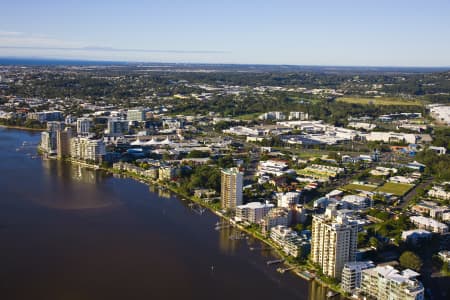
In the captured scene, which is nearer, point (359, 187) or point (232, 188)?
point (232, 188)

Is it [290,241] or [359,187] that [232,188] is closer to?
[290,241]

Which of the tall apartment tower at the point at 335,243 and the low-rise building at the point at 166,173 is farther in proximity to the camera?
the low-rise building at the point at 166,173

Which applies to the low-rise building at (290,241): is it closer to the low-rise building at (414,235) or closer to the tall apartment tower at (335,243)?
the tall apartment tower at (335,243)

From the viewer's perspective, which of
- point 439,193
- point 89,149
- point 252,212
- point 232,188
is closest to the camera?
point 252,212

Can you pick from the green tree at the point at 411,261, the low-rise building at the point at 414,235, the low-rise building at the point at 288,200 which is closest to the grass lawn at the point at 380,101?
the low-rise building at the point at 288,200

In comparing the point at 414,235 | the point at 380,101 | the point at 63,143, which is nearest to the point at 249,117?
the point at 380,101

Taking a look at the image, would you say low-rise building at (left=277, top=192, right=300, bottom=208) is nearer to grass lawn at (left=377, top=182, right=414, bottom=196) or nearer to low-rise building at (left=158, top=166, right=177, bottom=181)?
grass lawn at (left=377, top=182, right=414, bottom=196)

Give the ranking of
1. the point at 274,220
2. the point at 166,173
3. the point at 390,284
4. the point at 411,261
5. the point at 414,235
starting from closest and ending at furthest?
the point at 390,284 < the point at 411,261 < the point at 414,235 < the point at 274,220 < the point at 166,173

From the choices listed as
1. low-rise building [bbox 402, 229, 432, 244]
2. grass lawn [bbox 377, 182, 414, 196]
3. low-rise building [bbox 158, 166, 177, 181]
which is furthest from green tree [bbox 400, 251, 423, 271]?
low-rise building [bbox 158, 166, 177, 181]
